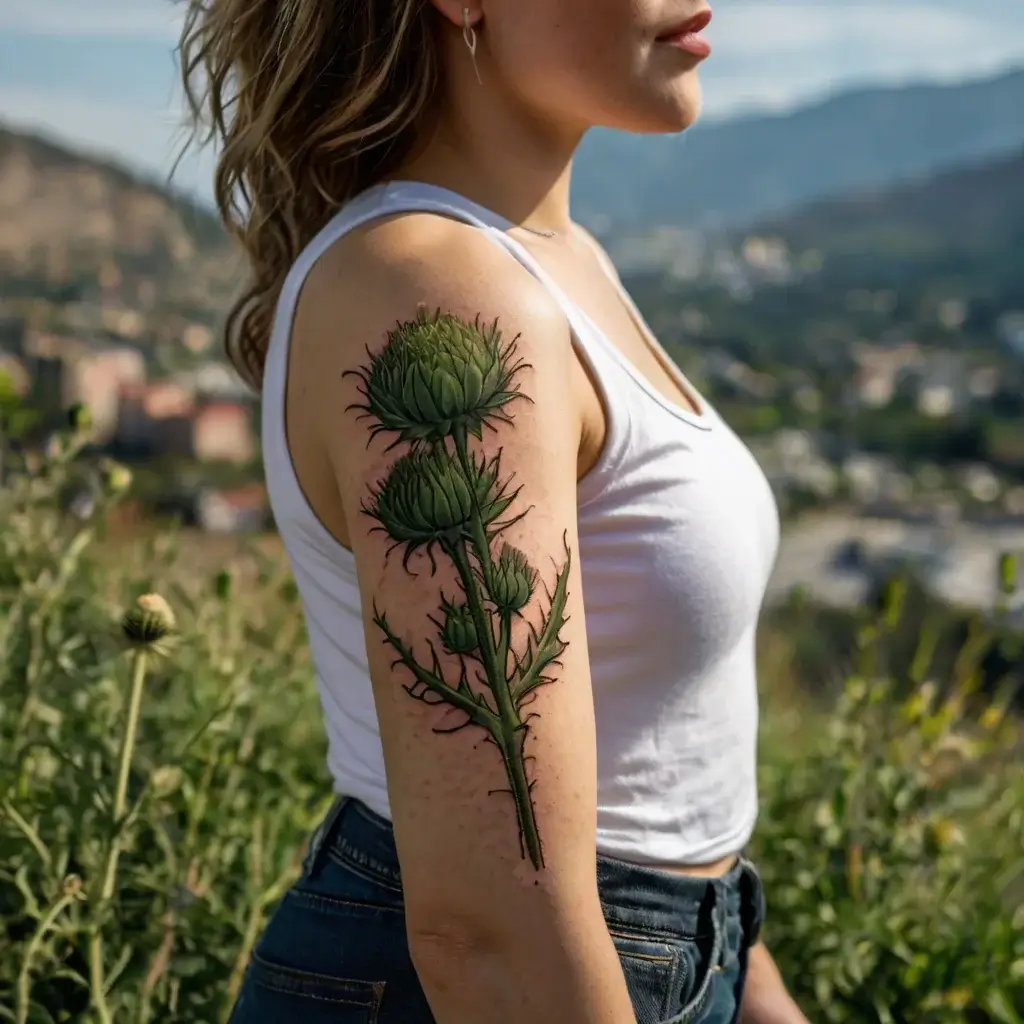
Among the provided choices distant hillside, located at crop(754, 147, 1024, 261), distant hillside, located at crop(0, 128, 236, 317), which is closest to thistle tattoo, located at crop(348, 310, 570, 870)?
distant hillside, located at crop(0, 128, 236, 317)

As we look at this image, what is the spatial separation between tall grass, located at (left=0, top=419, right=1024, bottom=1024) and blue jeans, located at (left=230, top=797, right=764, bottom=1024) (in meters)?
0.25

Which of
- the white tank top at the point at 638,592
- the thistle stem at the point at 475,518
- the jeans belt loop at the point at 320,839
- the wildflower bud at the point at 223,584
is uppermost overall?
the thistle stem at the point at 475,518

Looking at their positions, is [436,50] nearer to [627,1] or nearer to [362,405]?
[627,1]

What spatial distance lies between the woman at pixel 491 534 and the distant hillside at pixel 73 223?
6528 mm

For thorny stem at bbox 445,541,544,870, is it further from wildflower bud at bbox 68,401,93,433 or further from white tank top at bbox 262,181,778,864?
wildflower bud at bbox 68,401,93,433

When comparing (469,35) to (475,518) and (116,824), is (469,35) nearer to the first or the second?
(475,518)

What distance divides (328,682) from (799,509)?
62.0 feet

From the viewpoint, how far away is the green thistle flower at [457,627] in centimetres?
83

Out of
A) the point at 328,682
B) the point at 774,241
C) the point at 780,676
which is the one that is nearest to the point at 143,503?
the point at 780,676

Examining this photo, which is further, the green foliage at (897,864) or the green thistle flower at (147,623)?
the green foliage at (897,864)

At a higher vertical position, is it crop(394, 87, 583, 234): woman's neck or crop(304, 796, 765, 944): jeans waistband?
crop(394, 87, 583, 234): woman's neck

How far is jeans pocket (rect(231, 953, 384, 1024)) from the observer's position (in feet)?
3.19

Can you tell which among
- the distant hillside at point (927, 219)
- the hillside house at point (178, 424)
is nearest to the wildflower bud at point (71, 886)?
the hillside house at point (178, 424)

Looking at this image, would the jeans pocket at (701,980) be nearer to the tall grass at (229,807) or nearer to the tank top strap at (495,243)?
the tank top strap at (495,243)
